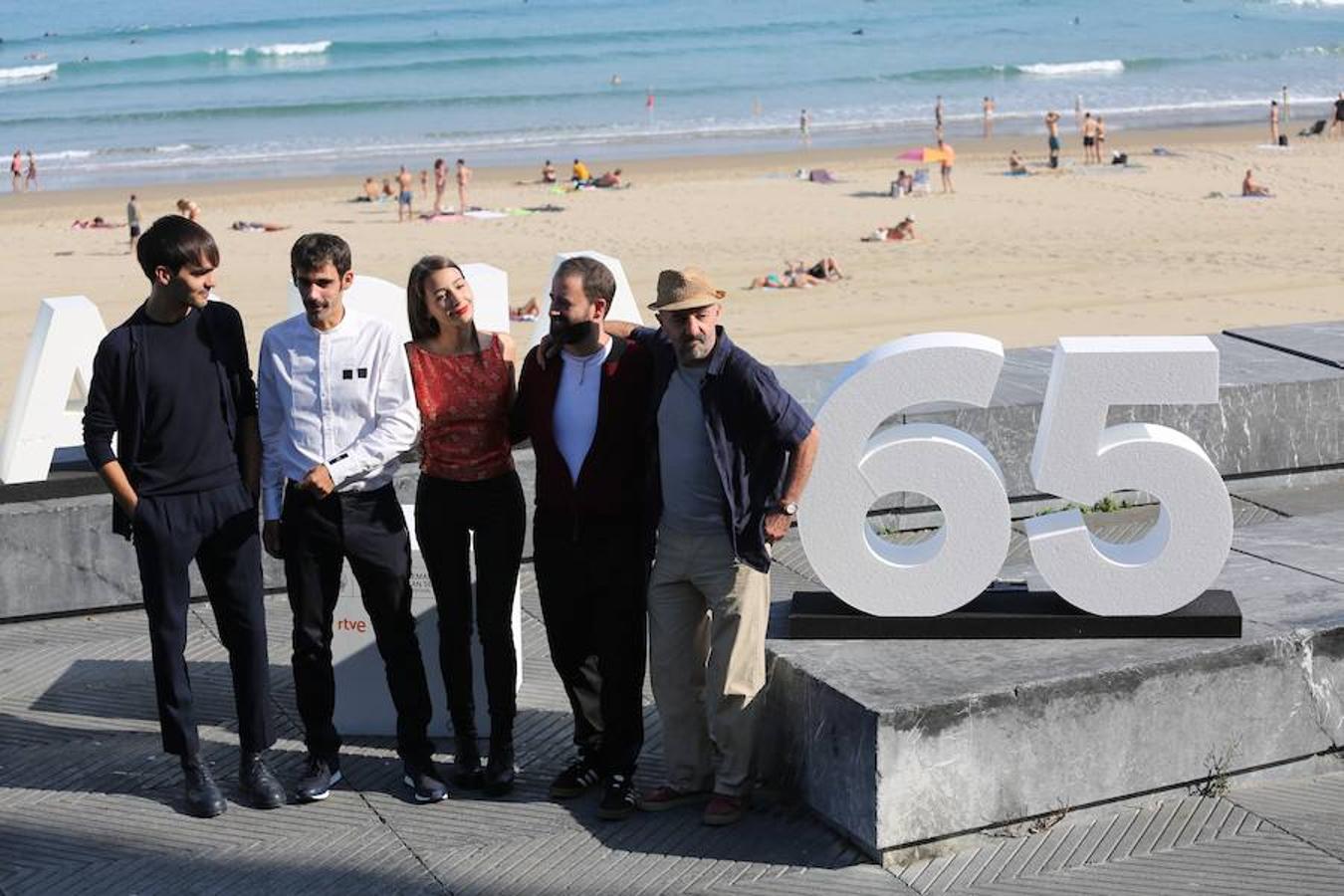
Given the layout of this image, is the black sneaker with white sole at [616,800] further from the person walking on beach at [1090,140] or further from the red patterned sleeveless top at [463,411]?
the person walking on beach at [1090,140]

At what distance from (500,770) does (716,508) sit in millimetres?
1224

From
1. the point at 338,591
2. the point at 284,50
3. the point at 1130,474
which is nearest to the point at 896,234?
the point at 1130,474

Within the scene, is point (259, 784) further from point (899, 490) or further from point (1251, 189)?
point (1251, 189)

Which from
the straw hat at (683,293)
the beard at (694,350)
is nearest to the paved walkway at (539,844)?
the beard at (694,350)

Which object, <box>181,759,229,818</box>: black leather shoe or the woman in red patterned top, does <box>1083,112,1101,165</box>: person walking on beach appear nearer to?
the woman in red patterned top

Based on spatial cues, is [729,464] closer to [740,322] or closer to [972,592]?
[972,592]

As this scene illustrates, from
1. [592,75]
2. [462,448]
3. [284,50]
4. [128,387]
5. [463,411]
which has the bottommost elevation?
[462,448]

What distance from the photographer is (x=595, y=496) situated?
599 centimetres

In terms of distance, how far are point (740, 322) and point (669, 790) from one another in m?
13.5

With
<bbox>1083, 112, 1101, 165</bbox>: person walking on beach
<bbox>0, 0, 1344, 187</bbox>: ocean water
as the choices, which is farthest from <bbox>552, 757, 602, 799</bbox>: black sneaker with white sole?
<bbox>0, 0, 1344, 187</bbox>: ocean water

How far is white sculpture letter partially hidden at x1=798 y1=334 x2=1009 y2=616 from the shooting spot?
6188 mm

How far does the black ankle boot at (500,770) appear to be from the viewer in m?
6.29

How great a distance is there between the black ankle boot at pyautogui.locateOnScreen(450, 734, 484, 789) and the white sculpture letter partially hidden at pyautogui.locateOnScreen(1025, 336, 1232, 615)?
202 centimetres

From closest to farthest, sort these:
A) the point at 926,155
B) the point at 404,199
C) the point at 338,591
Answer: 1. the point at 338,591
2. the point at 404,199
3. the point at 926,155
